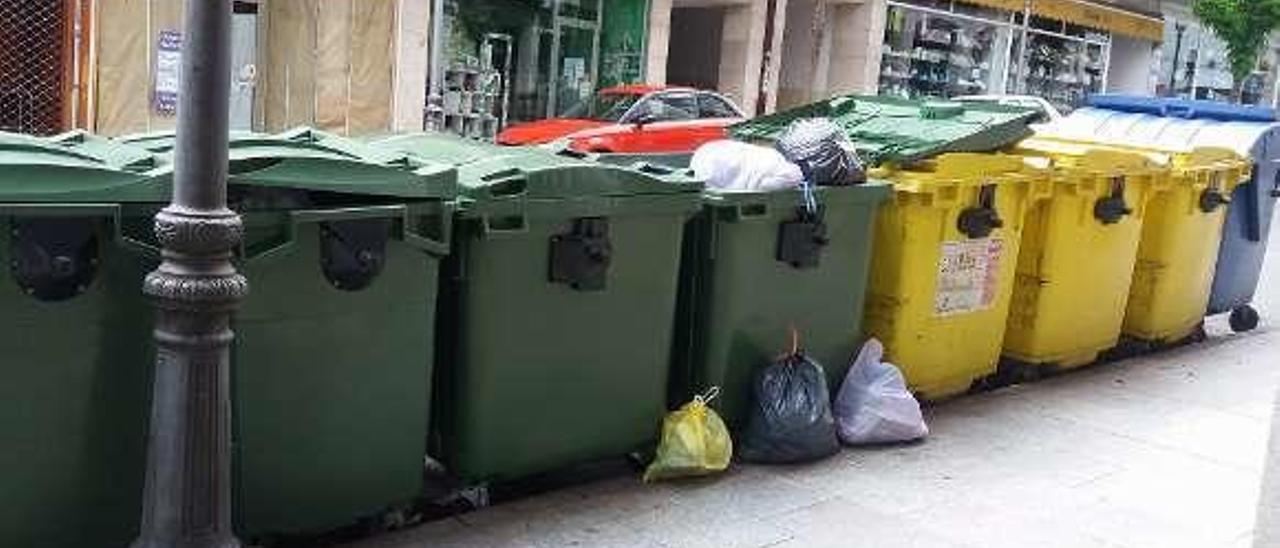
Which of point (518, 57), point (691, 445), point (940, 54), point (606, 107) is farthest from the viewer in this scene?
point (940, 54)

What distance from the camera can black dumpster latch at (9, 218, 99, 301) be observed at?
3.47 m

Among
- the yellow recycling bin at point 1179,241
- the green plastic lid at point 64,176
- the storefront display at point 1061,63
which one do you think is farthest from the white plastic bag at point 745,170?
the storefront display at point 1061,63

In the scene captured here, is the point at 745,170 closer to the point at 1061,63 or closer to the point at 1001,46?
the point at 1001,46

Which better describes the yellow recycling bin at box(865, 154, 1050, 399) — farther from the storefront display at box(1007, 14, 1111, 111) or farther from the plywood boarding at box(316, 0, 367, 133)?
the storefront display at box(1007, 14, 1111, 111)

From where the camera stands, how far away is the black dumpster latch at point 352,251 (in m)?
4.05

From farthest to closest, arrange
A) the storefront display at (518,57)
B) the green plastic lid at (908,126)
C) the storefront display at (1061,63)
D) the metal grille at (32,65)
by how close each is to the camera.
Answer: the storefront display at (1061,63) → the storefront display at (518,57) → the metal grille at (32,65) → the green plastic lid at (908,126)

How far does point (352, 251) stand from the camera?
4082 millimetres

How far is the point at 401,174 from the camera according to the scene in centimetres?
421

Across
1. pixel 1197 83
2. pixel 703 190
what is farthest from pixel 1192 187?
pixel 1197 83

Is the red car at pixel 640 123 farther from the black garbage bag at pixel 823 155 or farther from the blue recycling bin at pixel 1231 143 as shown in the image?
the black garbage bag at pixel 823 155

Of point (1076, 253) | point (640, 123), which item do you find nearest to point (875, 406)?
point (1076, 253)

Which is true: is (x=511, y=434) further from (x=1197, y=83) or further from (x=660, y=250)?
(x=1197, y=83)

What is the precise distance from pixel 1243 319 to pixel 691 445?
231 inches

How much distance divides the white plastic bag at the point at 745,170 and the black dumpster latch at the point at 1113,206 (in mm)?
2431
